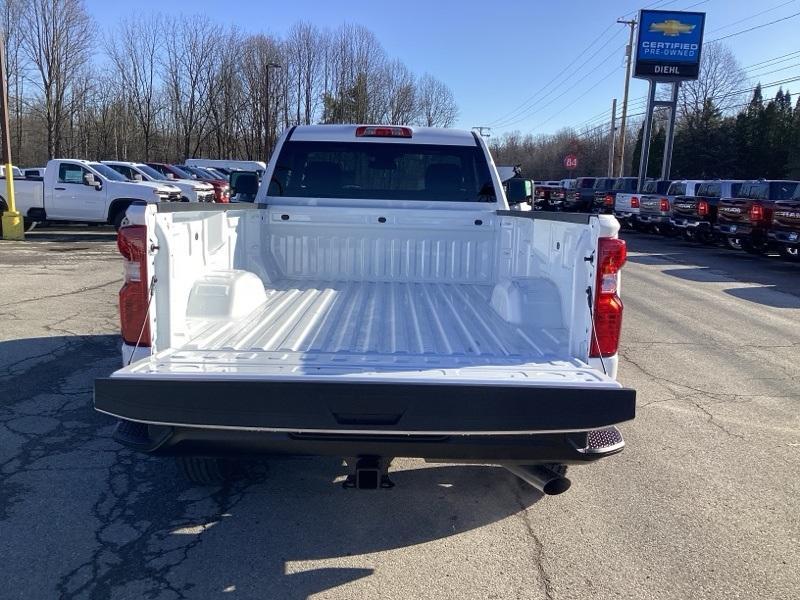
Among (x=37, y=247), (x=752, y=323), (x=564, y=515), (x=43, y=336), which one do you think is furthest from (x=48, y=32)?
(x=564, y=515)

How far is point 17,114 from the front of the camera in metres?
45.7

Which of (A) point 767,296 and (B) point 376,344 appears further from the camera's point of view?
(A) point 767,296

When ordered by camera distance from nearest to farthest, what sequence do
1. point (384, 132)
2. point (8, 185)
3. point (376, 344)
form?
point (376, 344) < point (384, 132) < point (8, 185)

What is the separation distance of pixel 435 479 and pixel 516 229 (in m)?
1.86

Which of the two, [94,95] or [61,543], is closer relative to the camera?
[61,543]

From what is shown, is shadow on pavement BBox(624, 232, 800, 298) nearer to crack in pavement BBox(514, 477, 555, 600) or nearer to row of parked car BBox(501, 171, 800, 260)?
row of parked car BBox(501, 171, 800, 260)

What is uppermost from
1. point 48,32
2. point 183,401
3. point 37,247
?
point 48,32

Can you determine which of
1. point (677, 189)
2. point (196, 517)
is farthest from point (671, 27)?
point (196, 517)

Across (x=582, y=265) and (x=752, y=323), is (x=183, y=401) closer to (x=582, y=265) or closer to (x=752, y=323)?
(x=582, y=265)

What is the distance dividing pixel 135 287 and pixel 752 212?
18.4 m

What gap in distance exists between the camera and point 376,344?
334 centimetres

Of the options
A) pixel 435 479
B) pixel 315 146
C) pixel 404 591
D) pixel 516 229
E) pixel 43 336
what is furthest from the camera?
pixel 43 336

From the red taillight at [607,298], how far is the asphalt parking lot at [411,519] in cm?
110

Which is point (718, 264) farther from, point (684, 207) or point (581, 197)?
point (581, 197)
